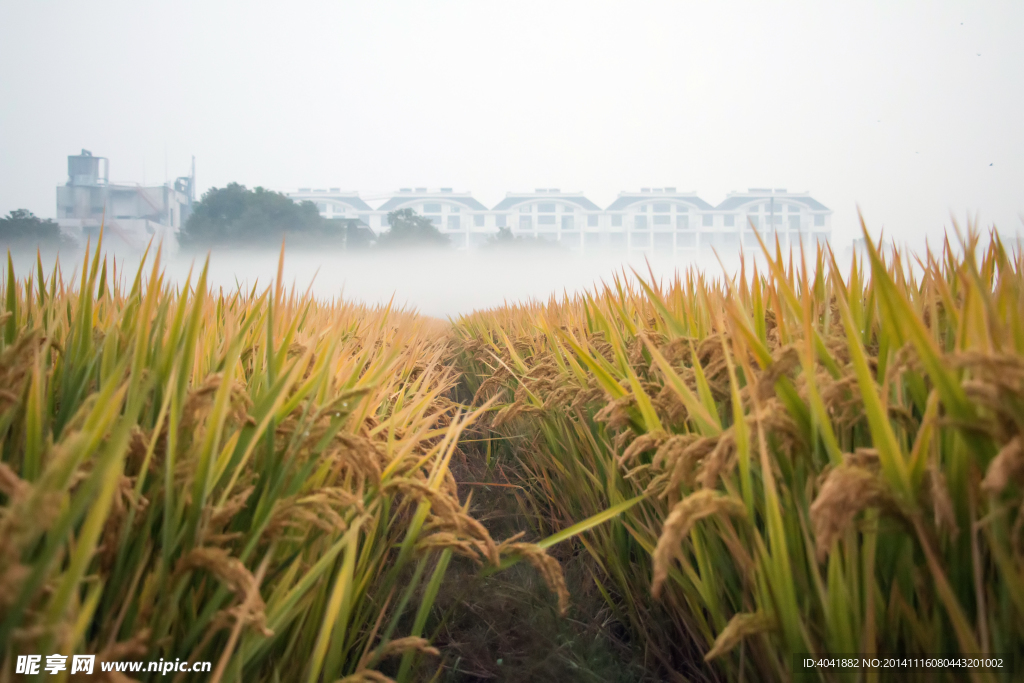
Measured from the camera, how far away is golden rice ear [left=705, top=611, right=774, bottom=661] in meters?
0.58

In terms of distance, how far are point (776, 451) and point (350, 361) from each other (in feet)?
3.41

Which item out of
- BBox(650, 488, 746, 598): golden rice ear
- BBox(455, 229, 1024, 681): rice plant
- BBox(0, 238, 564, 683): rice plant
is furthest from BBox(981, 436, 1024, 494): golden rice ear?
BBox(0, 238, 564, 683): rice plant

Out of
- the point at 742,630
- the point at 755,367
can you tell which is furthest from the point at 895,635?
the point at 755,367

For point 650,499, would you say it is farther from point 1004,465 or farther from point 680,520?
point 1004,465

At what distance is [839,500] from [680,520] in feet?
0.50

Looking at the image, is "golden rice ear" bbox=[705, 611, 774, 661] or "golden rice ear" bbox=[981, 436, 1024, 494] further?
"golden rice ear" bbox=[705, 611, 774, 661]

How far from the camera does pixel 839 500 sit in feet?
1.62

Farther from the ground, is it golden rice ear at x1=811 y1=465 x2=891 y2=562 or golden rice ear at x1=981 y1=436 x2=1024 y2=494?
golden rice ear at x1=981 y1=436 x2=1024 y2=494

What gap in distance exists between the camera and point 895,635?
64 centimetres

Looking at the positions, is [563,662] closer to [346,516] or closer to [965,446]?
[346,516]

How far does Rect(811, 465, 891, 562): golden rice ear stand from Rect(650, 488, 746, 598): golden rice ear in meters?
0.10

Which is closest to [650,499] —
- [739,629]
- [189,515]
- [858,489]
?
[739,629]

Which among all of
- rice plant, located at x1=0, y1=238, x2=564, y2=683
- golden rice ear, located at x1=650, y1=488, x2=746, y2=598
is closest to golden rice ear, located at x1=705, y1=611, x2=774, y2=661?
golden rice ear, located at x1=650, y1=488, x2=746, y2=598

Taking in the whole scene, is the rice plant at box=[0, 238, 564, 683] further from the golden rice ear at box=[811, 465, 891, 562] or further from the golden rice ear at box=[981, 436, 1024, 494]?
the golden rice ear at box=[981, 436, 1024, 494]
